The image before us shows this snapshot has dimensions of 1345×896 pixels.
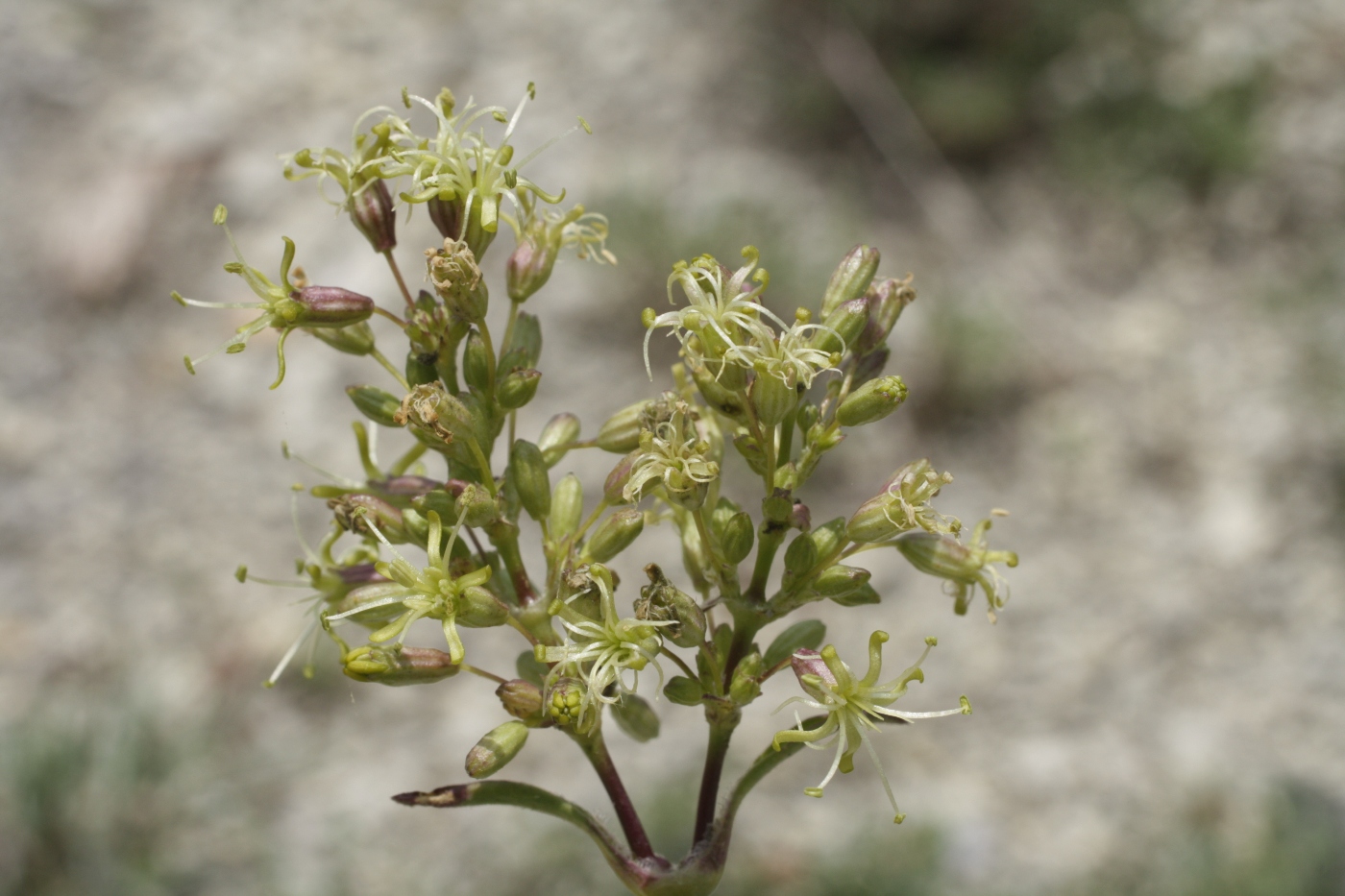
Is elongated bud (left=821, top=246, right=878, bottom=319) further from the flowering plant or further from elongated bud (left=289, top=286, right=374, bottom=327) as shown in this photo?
elongated bud (left=289, top=286, right=374, bottom=327)

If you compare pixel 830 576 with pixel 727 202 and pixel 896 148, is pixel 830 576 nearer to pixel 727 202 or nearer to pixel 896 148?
pixel 727 202

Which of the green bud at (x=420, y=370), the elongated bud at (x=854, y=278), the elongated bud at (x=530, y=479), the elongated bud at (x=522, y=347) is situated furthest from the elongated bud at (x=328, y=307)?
the elongated bud at (x=854, y=278)

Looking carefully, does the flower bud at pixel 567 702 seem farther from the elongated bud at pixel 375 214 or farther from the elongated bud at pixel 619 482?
the elongated bud at pixel 375 214

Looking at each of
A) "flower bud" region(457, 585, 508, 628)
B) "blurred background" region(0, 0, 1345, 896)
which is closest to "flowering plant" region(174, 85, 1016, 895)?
"flower bud" region(457, 585, 508, 628)

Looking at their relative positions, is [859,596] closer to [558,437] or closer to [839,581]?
[839,581]

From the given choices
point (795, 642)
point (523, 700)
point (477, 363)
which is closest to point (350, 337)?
point (477, 363)

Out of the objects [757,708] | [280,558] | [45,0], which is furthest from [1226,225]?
[45,0]

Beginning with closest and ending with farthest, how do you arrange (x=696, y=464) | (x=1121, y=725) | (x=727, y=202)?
(x=696, y=464)
(x=1121, y=725)
(x=727, y=202)
